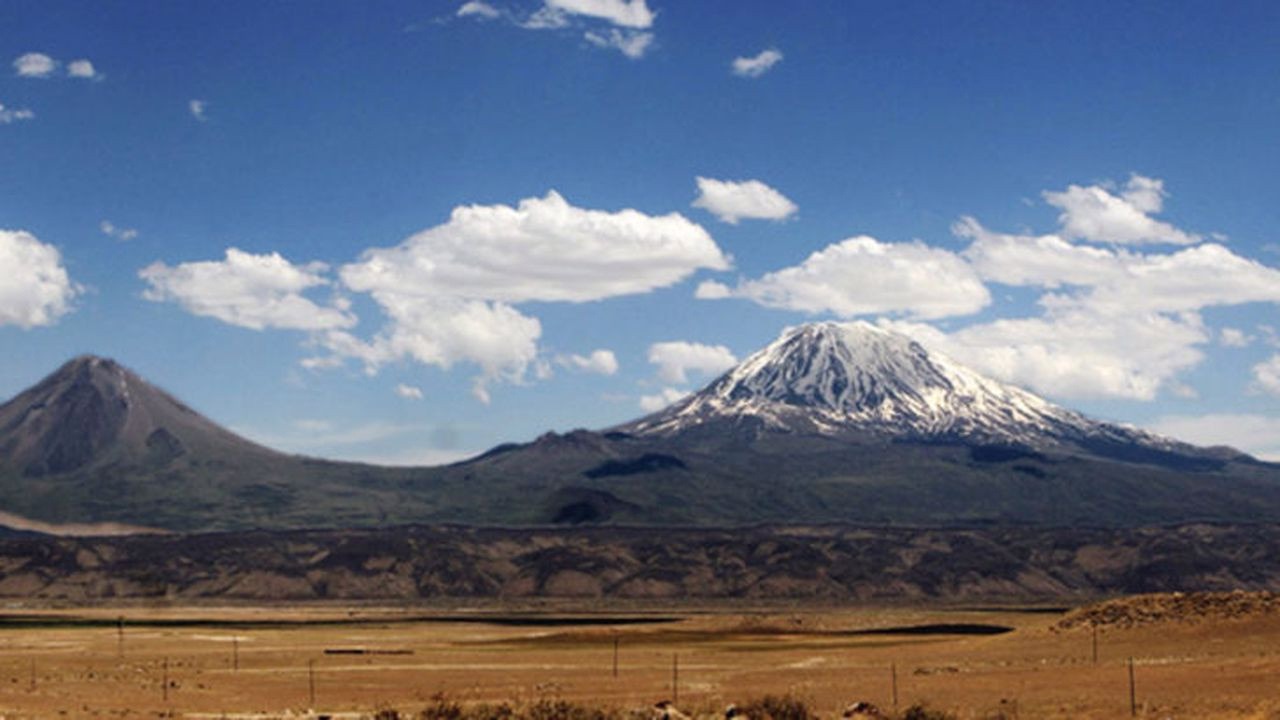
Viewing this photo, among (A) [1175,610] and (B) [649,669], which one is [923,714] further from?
(A) [1175,610]

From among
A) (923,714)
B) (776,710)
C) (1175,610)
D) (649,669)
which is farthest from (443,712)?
(1175,610)

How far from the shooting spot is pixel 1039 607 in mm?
197750

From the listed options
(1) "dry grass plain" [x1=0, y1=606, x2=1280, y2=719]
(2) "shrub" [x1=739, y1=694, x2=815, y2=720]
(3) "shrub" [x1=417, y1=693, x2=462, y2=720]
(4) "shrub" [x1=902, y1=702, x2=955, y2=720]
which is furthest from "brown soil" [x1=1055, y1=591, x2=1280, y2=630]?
(3) "shrub" [x1=417, y1=693, x2=462, y2=720]

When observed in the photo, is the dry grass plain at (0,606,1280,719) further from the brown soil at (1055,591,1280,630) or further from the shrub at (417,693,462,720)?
the shrub at (417,693,462,720)

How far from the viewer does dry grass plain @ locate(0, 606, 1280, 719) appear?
6025 cm

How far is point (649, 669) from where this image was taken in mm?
82312

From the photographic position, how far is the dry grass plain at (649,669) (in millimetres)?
60250

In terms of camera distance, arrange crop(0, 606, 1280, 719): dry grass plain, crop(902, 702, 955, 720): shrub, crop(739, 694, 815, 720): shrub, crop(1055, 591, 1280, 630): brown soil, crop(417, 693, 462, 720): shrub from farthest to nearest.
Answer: crop(1055, 591, 1280, 630): brown soil → crop(0, 606, 1280, 719): dry grass plain → crop(417, 693, 462, 720): shrub → crop(739, 694, 815, 720): shrub → crop(902, 702, 955, 720): shrub

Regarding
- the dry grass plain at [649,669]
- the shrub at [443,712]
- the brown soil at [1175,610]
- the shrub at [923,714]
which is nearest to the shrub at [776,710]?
the shrub at [923,714]

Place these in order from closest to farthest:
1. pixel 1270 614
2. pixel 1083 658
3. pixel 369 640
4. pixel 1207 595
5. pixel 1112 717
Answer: pixel 1112 717
pixel 1083 658
pixel 1270 614
pixel 1207 595
pixel 369 640

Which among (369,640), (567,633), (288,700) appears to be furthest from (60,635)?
(288,700)

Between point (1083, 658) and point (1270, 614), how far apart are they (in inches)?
519

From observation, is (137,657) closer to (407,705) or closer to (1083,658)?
(407,705)

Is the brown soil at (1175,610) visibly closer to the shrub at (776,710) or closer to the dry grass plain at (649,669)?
the dry grass plain at (649,669)
